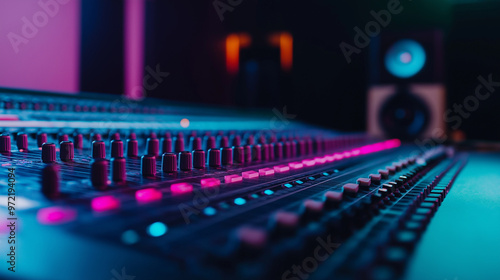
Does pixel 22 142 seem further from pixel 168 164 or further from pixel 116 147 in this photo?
pixel 168 164

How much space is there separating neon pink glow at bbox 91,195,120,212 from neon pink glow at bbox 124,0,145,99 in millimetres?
2075

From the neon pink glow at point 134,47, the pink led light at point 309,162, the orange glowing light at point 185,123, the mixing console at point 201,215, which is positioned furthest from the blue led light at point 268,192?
the neon pink glow at point 134,47

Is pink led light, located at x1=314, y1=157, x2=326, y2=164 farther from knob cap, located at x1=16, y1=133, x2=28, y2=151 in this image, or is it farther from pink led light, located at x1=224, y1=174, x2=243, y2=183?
knob cap, located at x1=16, y1=133, x2=28, y2=151

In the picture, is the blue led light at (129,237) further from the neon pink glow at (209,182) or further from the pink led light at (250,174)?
the pink led light at (250,174)

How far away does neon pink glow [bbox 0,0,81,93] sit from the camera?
182 cm

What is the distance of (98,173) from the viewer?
0.58m

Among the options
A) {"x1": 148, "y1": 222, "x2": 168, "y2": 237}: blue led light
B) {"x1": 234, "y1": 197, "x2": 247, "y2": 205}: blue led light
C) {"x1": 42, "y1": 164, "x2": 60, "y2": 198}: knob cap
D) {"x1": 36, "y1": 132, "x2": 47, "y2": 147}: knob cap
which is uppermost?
{"x1": 36, "y1": 132, "x2": 47, "y2": 147}: knob cap

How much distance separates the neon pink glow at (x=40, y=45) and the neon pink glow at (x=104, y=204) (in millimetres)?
1625

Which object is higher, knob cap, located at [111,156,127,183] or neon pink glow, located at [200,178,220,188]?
knob cap, located at [111,156,127,183]

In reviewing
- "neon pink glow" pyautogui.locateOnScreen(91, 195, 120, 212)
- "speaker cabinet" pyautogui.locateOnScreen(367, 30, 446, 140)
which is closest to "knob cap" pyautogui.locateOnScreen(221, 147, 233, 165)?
"neon pink glow" pyautogui.locateOnScreen(91, 195, 120, 212)

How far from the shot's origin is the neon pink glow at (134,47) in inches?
98.5

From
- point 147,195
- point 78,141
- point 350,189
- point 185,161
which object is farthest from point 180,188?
point 78,141

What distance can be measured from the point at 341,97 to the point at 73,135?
2.79 m

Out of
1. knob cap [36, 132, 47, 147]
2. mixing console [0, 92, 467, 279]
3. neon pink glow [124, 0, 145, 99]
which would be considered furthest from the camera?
neon pink glow [124, 0, 145, 99]
